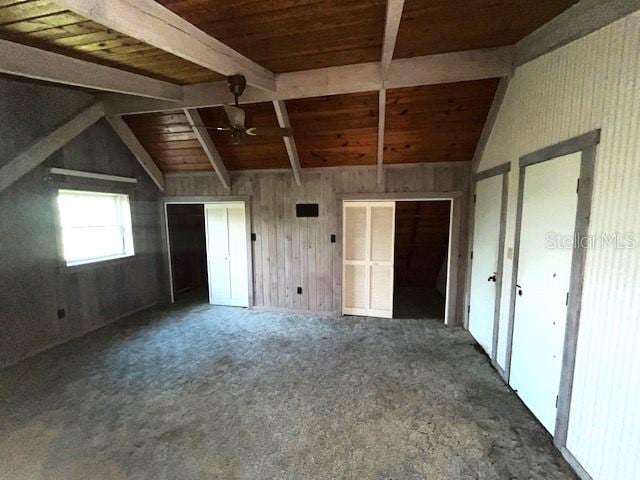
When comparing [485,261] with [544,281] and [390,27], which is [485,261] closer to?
[544,281]

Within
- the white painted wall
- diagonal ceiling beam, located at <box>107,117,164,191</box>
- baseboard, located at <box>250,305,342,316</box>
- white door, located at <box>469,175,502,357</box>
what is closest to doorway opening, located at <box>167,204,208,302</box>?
diagonal ceiling beam, located at <box>107,117,164,191</box>

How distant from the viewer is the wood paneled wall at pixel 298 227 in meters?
4.72

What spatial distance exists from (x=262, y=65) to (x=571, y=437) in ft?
13.1

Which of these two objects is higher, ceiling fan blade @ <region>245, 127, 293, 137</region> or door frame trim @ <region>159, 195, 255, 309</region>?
ceiling fan blade @ <region>245, 127, 293, 137</region>

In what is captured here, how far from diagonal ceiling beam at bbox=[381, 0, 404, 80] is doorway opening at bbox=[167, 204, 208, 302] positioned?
4682mm

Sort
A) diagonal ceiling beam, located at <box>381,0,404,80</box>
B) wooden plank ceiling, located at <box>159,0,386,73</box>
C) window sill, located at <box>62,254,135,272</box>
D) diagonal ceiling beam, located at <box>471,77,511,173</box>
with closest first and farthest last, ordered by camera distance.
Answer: diagonal ceiling beam, located at <box>381,0,404,80</box>, wooden plank ceiling, located at <box>159,0,386,73</box>, diagonal ceiling beam, located at <box>471,77,511,173</box>, window sill, located at <box>62,254,135,272</box>

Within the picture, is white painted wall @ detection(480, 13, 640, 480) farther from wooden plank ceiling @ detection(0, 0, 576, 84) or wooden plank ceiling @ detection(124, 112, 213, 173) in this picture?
wooden plank ceiling @ detection(124, 112, 213, 173)

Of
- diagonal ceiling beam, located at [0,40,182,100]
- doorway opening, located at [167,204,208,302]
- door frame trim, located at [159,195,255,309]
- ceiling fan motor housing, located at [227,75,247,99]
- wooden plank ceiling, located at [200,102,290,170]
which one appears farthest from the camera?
doorway opening, located at [167,204,208,302]

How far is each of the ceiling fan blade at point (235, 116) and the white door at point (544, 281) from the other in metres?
2.54

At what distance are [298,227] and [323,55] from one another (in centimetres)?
264

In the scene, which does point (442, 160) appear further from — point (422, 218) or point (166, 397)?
point (166, 397)

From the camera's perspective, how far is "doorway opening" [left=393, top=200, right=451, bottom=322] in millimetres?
5238

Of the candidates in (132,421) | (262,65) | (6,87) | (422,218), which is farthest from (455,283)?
(6,87)

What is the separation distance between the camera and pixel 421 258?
6.49 m
